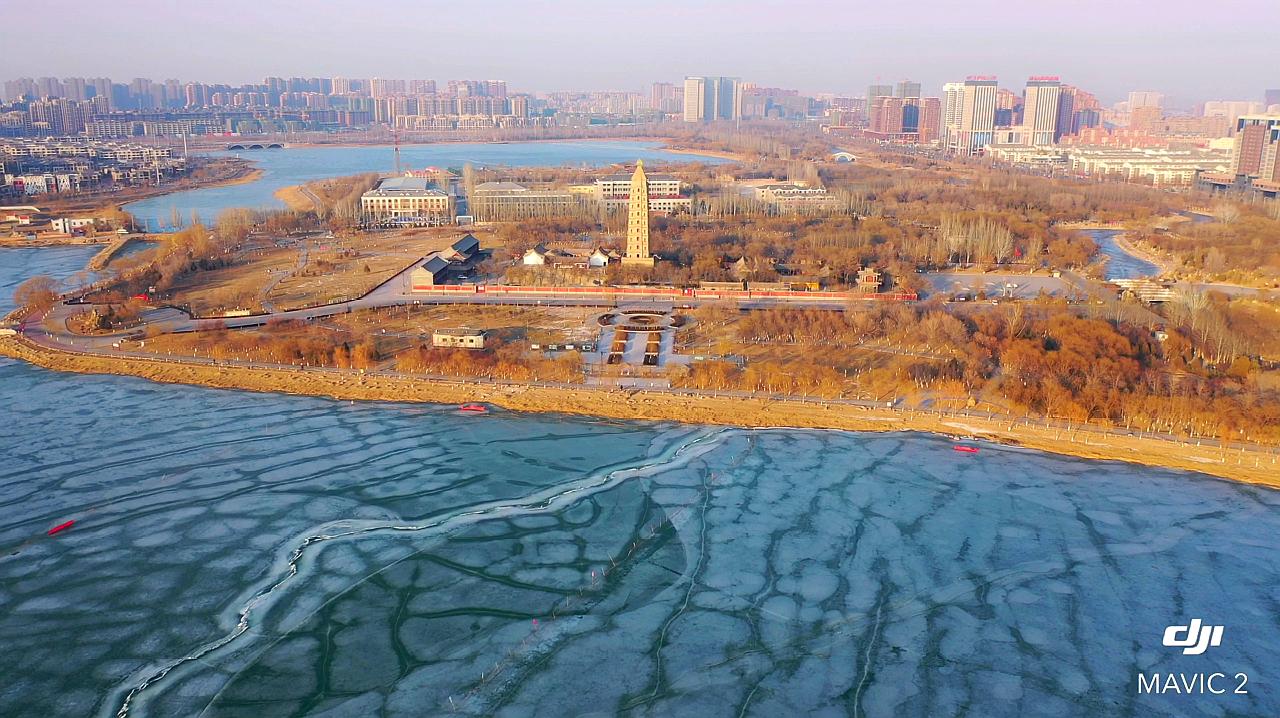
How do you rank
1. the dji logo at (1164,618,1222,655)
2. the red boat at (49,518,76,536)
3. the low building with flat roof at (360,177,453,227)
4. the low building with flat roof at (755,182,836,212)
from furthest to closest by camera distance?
1. the low building with flat roof at (755,182,836,212)
2. the low building with flat roof at (360,177,453,227)
3. the red boat at (49,518,76,536)
4. the dji logo at (1164,618,1222,655)

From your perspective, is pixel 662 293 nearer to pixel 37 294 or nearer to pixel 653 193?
pixel 37 294

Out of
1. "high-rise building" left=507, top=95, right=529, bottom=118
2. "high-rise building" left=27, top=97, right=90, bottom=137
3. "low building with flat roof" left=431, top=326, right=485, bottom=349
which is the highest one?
"high-rise building" left=507, top=95, right=529, bottom=118

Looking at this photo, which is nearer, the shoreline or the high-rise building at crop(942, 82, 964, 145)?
the shoreline

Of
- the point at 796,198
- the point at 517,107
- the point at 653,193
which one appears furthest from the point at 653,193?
the point at 517,107

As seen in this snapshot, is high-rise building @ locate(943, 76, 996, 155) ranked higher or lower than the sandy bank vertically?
higher

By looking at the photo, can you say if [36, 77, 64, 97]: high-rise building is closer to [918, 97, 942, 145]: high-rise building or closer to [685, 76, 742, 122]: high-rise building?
[685, 76, 742, 122]: high-rise building

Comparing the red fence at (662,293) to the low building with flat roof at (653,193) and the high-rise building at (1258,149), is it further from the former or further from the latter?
the high-rise building at (1258,149)

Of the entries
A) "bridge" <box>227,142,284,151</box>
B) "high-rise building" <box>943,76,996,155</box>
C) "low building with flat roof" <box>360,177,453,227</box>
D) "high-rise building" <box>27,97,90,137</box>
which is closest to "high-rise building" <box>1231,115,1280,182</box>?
"high-rise building" <box>943,76,996,155</box>

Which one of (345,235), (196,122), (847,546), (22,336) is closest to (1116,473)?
(847,546)
